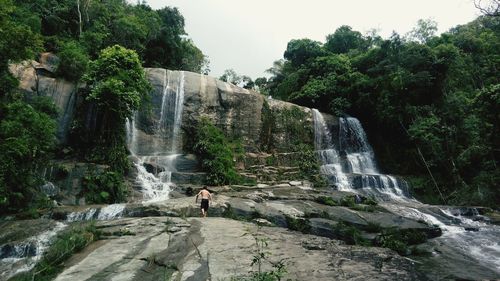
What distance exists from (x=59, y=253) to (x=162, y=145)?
1248 cm

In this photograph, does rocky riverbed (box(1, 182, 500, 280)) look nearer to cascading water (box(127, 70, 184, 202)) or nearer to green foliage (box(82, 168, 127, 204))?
green foliage (box(82, 168, 127, 204))

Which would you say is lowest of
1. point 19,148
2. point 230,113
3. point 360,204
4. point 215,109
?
point 360,204

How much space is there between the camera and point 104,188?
556 inches

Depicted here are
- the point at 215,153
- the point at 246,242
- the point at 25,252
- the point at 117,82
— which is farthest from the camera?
the point at 215,153

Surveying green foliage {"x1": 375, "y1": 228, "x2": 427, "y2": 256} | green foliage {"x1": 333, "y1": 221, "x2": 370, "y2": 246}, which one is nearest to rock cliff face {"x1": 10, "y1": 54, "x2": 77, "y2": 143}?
green foliage {"x1": 333, "y1": 221, "x2": 370, "y2": 246}

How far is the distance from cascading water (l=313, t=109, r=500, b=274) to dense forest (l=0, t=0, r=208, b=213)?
37.8 ft

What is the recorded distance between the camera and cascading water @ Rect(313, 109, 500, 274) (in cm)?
1027

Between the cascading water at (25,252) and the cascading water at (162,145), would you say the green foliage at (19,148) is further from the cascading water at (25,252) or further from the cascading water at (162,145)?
the cascading water at (162,145)

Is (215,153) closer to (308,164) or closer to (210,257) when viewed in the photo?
(308,164)

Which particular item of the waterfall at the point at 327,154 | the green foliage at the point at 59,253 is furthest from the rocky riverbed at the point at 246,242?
the waterfall at the point at 327,154

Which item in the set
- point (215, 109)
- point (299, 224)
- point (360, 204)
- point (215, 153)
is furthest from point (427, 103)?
point (299, 224)

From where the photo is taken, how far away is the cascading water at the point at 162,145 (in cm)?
1567

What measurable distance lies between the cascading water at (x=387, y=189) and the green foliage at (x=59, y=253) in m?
9.28

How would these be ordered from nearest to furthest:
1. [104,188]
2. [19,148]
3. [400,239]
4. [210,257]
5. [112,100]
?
[210,257] < [400,239] < [19,148] < [104,188] < [112,100]
